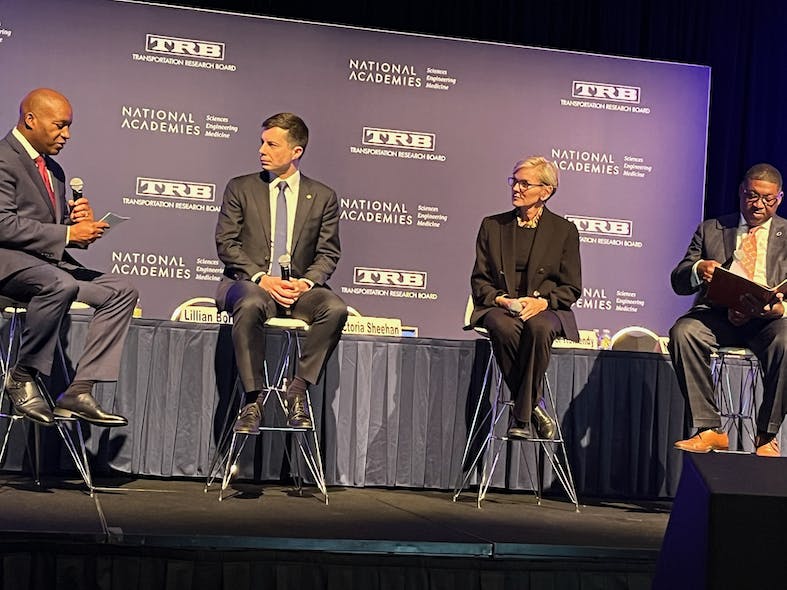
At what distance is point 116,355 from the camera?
4.16 metres

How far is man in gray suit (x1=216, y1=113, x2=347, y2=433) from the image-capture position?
170 inches

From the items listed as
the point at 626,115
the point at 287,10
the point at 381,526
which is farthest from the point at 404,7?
the point at 381,526

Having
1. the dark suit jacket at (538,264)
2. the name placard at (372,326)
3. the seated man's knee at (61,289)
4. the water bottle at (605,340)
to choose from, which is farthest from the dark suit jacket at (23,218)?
the water bottle at (605,340)

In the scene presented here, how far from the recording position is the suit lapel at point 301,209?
15.5 feet

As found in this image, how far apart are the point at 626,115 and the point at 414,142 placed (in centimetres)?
152

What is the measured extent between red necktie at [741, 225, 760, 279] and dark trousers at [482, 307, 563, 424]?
1.03 m

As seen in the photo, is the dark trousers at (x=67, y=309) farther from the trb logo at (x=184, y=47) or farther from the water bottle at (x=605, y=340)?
the water bottle at (x=605, y=340)

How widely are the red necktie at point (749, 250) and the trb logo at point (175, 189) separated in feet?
10.9

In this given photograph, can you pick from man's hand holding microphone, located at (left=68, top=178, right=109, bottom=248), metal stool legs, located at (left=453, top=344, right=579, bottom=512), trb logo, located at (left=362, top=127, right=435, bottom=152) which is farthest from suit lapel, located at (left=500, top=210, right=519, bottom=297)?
trb logo, located at (left=362, top=127, right=435, bottom=152)

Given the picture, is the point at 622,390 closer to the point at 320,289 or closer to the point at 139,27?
the point at 320,289

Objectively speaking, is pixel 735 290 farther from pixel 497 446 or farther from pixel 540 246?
pixel 497 446

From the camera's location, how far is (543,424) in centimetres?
458

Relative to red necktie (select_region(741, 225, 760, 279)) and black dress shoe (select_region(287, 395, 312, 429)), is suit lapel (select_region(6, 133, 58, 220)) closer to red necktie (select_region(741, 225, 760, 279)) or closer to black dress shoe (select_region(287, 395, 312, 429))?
black dress shoe (select_region(287, 395, 312, 429))

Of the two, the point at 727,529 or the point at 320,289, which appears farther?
the point at 320,289
